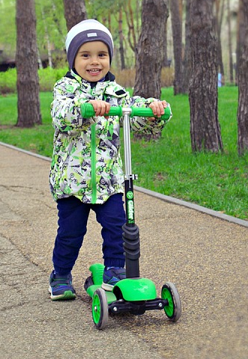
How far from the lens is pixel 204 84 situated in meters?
9.70

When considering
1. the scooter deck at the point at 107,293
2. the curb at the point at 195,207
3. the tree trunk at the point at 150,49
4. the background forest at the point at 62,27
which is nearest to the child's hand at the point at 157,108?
the scooter deck at the point at 107,293

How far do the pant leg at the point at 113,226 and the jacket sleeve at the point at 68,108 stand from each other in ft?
1.70

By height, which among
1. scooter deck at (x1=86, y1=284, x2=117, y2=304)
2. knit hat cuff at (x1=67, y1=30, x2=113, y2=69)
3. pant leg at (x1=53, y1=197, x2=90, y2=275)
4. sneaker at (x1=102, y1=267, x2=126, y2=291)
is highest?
knit hat cuff at (x1=67, y1=30, x2=113, y2=69)

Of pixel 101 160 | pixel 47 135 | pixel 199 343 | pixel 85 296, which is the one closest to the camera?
pixel 199 343

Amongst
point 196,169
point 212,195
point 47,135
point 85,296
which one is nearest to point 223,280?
point 85,296

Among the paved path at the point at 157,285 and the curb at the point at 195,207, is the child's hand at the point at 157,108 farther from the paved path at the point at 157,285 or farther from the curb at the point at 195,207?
the curb at the point at 195,207

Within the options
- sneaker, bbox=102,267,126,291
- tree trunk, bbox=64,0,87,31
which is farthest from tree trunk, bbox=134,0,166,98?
sneaker, bbox=102,267,126,291

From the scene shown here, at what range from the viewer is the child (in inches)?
149

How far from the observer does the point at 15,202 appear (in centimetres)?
732

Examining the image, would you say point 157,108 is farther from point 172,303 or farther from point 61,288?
point 61,288

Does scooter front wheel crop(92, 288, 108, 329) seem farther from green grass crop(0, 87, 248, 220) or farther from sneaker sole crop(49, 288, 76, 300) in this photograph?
green grass crop(0, 87, 248, 220)

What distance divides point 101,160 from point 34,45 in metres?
13.4

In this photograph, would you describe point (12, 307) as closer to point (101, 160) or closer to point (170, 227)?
point (101, 160)

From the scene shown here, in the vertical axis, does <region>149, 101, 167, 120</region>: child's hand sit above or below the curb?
above
